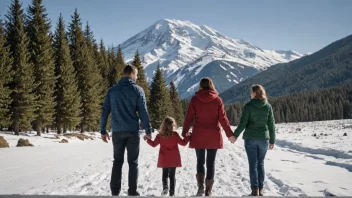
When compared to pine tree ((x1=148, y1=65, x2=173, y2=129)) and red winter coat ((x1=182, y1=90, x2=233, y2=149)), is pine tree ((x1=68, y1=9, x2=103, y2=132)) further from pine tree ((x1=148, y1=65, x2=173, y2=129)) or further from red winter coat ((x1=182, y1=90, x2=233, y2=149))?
red winter coat ((x1=182, y1=90, x2=233, y2=149))

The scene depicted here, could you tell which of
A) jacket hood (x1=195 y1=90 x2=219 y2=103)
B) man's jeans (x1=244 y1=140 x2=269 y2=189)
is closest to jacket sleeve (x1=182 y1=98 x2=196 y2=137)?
jacket hood (x1=195 y1=90 x2=219 y2=103)

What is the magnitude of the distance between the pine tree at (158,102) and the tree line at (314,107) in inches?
4076

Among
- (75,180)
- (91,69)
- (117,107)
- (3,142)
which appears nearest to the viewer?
(117,107)

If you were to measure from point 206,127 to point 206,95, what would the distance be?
2.26 ft

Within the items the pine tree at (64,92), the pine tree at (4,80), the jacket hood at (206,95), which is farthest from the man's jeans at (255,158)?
the pine tree at (64,92)

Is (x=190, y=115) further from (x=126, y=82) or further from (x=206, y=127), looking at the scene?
(x=126, y=82)

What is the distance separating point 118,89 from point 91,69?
31.8 m

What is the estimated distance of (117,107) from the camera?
610 cm

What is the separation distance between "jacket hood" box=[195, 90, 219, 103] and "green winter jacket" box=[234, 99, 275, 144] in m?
0.74

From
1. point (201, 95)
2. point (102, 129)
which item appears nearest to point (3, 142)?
point (102, 129)

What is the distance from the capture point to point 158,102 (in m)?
49.0

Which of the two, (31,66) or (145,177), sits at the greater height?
(31,66)

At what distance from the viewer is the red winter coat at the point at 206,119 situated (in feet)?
21.0

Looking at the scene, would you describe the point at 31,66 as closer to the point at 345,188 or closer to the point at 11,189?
the point at 11,189
